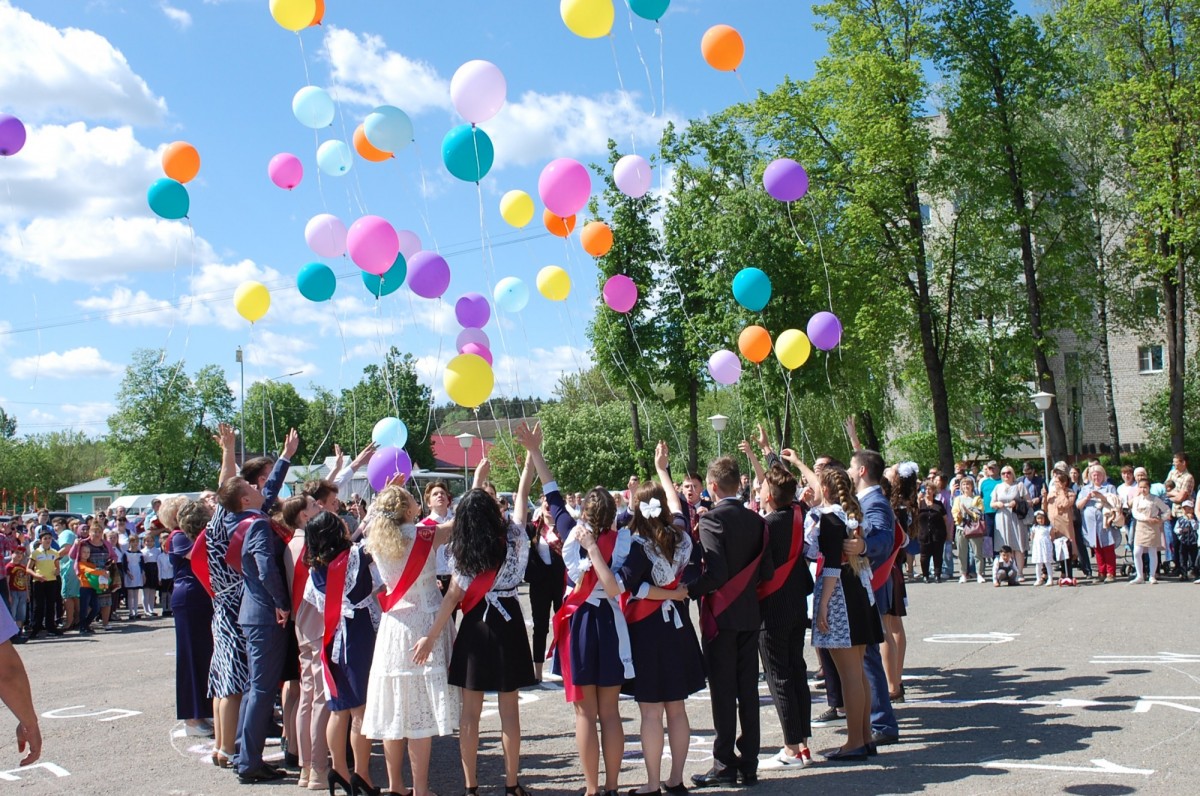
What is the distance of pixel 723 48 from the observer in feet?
39.1

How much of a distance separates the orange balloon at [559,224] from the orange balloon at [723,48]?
247 centimetres

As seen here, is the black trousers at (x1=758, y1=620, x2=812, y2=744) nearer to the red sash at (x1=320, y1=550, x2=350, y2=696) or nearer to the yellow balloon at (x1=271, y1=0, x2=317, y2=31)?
the red sash at (x1=320, y1=550, x2=350, y2=696)

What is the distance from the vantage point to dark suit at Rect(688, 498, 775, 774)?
5.99 m

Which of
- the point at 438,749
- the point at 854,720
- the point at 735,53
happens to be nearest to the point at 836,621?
the point at 854,720

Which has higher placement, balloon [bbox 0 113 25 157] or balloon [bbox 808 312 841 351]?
balloon [bbox 0 113 25 157]

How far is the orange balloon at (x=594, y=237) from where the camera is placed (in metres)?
13.4

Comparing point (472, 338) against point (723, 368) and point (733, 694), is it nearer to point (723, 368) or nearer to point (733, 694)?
point (723, 368)

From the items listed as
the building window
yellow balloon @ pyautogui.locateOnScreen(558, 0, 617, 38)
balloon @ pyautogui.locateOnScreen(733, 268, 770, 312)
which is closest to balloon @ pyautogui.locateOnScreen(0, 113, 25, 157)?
yellow balloon @ pyautogui.locateOnScreen(558, 0, 617, 38)

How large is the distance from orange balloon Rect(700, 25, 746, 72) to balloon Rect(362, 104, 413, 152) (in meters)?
3.54

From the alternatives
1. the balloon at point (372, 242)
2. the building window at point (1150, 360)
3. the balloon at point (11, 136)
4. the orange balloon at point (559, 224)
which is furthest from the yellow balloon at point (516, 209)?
the building window at point (1150, 360)

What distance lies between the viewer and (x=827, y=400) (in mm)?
35375

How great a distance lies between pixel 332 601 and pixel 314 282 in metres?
6.29

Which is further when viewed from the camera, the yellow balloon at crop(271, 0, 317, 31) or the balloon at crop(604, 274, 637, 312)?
the balloon at crop(604, 274, 637, 312)

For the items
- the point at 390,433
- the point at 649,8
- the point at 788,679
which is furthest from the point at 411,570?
the point at 649,8
